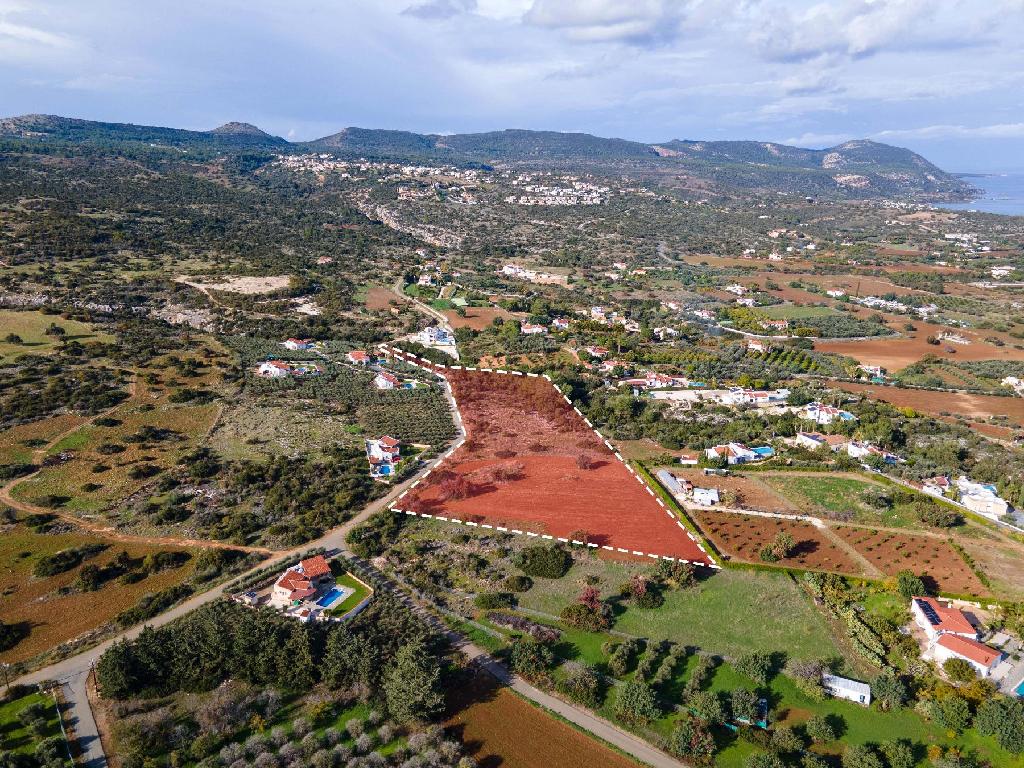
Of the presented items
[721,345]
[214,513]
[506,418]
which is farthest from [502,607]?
[721,345]

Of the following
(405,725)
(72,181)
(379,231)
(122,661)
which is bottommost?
(405,725)

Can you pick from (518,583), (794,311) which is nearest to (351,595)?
(518,583)

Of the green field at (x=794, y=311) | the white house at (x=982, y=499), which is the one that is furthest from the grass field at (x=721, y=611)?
the green field at (x=794, y=311)

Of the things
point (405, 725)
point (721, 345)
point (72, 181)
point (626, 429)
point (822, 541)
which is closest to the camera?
Answer: point (405, 725)

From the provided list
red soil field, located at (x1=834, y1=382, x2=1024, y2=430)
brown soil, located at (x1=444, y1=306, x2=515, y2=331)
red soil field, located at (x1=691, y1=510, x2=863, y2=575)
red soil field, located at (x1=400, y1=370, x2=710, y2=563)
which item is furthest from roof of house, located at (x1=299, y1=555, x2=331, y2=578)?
red soil field, located at (x1=834, y1=382, x2=1024, y2=430)

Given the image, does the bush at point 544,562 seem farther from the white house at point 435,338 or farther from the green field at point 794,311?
the green field at point 794,311

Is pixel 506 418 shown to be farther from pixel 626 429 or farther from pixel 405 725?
pixel 405 725

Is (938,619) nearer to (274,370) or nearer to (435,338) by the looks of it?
(274,370)

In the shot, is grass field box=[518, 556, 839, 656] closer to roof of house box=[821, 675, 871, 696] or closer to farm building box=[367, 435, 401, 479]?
roof of house box=[821, 675, 871, 696]
